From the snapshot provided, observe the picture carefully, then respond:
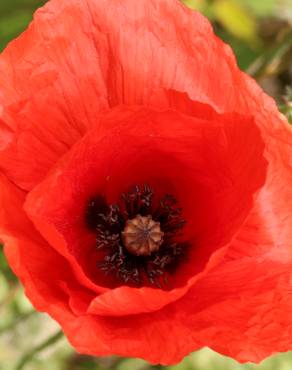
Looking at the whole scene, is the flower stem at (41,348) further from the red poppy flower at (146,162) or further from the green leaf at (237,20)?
the green leaf at (237,20)

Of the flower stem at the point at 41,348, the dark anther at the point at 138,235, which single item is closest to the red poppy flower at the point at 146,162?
the dark anther at the point at 138,235

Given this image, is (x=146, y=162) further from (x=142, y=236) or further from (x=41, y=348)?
(x=41, y=348)

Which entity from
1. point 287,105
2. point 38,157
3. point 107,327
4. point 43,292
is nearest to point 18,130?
point 38,157

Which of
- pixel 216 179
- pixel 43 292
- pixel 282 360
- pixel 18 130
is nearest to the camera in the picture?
pixel 43 292

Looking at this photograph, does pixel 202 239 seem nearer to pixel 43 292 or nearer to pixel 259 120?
pixel 259 120

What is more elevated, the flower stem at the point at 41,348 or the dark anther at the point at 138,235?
the dark anther at the point at 138,235

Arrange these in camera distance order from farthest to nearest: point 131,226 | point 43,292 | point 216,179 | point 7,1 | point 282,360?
point 7,1 → point 282,360 → point 131,226 → point 216,179 → point 43,292

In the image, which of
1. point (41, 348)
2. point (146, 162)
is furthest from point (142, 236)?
point (41, 348)
